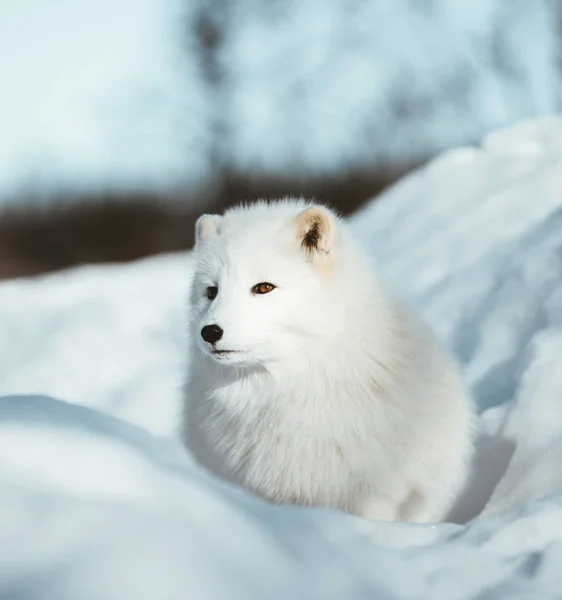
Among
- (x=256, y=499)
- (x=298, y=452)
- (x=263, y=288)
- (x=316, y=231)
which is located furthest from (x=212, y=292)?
(x=256, y=499)

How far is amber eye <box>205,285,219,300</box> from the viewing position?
3.00m

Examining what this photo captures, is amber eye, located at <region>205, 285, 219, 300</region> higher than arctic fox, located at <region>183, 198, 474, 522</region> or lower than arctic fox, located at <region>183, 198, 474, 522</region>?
higher

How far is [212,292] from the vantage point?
302 centimetres

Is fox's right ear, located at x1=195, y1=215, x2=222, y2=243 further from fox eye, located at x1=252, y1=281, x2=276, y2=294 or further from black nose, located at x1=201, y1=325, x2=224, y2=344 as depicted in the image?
black nose, located at x1=201, y1=325, x2=224, y2=344

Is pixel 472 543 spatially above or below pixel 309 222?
below

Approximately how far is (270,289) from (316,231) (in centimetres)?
31

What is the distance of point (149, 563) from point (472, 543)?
77 centimetres

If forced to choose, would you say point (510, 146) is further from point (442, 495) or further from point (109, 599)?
point (109, 599)

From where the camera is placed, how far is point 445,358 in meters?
3.19

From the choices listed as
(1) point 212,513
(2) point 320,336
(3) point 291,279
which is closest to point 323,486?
(2) point 320,336

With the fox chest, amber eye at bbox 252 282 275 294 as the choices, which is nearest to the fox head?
amber eye at bbox 252 282 275 294

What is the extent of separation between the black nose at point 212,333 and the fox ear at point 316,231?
515 mm

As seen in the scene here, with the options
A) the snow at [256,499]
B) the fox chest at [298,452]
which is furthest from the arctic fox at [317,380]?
the snow at [256,499]

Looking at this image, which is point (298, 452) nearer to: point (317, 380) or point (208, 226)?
point (317, 380)
